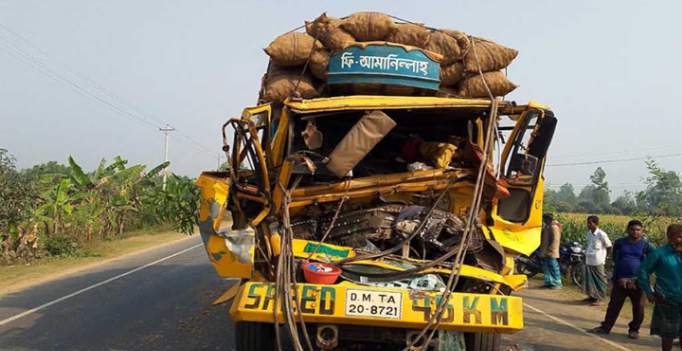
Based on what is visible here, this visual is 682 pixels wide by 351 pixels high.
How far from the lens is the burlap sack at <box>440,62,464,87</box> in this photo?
6.52 m

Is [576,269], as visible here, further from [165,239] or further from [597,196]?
[597,196]

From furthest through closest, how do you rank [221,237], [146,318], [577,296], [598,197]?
[598,197]
[577,296]
[146,318]
[221,237]

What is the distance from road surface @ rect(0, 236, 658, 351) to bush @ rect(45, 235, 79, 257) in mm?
5525

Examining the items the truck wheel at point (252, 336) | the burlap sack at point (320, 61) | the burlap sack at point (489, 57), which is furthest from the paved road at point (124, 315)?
the burlap sack at point (489, 57)

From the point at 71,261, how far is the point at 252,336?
12962mm

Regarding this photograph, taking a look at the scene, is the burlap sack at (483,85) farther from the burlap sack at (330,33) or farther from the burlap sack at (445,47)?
the burlap sack at (330,33)

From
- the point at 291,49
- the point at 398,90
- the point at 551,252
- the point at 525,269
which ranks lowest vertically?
the point at 525,269

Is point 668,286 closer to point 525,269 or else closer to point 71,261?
point 525,269

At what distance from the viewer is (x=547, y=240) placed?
12305 millimetres

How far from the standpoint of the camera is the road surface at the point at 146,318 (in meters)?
6.29

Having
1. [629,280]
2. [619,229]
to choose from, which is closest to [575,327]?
[629,280]

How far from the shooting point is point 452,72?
257 inches

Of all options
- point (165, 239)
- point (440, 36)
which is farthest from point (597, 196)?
point (440, 36)

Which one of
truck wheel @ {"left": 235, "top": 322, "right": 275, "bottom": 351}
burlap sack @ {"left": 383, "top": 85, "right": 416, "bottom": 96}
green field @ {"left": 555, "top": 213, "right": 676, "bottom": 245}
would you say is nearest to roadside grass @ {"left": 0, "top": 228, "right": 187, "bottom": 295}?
truck wheel @ {"left": 235, "top": 322, "right": 275, "bottom": 351}
